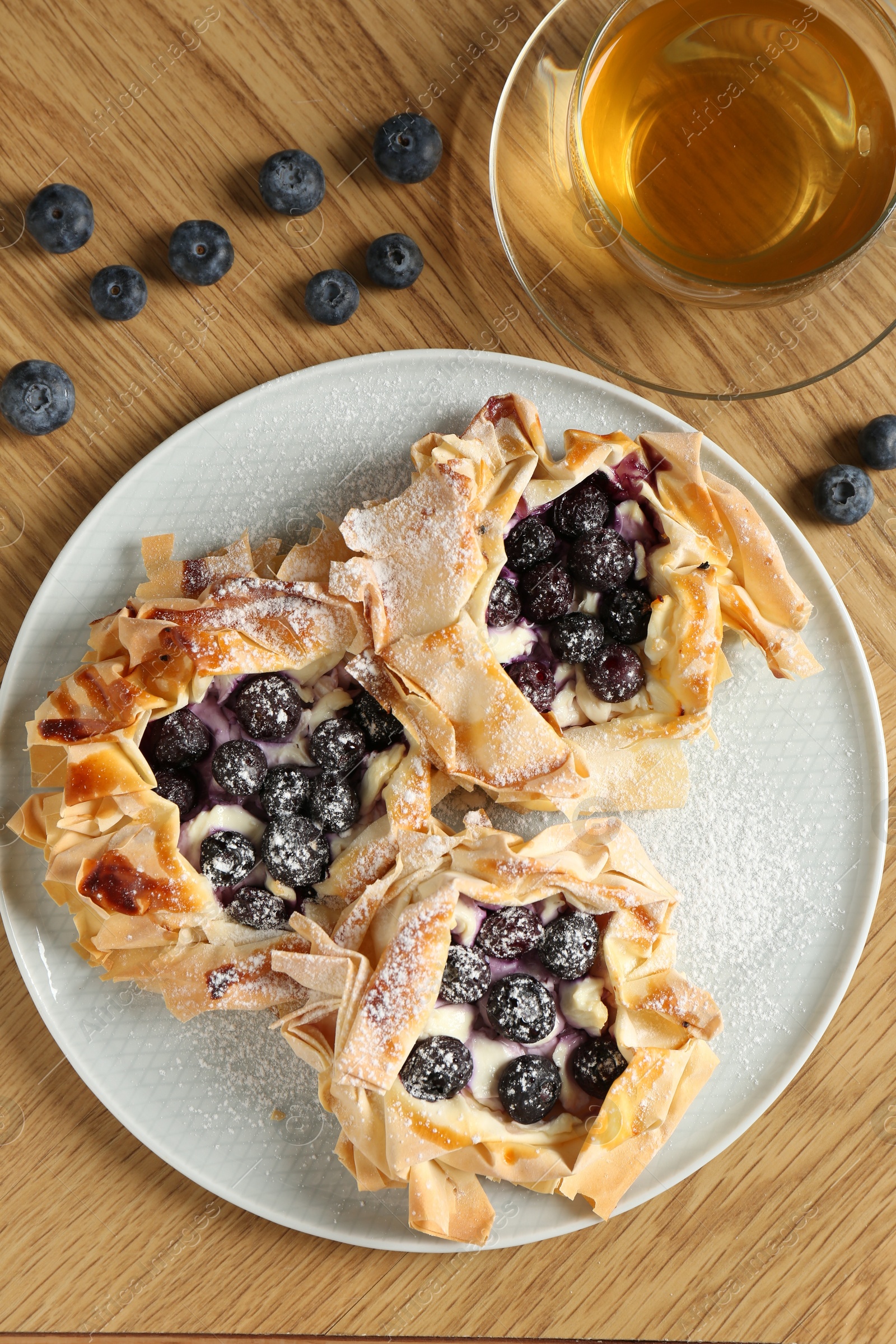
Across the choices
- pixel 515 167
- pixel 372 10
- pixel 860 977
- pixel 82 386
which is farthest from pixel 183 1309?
pixel 372 10

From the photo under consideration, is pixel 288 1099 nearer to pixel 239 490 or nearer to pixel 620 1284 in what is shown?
pixel 620 1284

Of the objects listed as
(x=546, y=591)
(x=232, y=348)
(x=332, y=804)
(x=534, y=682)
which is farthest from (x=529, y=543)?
(x=232, y=348)

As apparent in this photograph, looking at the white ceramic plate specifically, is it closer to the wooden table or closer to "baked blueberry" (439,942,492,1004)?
the wooden table

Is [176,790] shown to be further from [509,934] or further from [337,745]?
[509,934]

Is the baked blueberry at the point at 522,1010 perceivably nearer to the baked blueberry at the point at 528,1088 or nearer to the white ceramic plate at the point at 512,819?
the baked blueberry at the point at 528,1088

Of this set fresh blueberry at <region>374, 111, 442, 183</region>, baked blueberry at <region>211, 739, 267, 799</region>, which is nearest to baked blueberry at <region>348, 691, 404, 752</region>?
baked blueberry at <region>211, 739, 267, 799</region>
